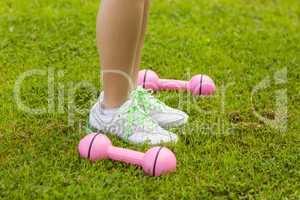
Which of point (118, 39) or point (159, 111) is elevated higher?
point (118, 39)

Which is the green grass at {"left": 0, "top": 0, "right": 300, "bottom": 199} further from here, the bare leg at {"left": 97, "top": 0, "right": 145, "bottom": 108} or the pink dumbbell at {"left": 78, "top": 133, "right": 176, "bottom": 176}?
the bare leg at {"left": 97, "top": 0, "right": 145, "bottom": 108}

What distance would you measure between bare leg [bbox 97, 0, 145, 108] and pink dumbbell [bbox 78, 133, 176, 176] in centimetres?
21

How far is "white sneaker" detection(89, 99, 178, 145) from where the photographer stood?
2254mm

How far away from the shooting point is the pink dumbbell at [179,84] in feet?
8.79

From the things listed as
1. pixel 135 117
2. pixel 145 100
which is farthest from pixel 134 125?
pixel 145 100

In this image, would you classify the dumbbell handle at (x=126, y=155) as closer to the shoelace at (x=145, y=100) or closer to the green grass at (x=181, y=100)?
the green grass at (x=181, y=100)

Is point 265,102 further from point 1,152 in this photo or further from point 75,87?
point 1,152

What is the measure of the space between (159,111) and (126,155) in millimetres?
343

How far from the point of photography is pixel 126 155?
2.10 metres

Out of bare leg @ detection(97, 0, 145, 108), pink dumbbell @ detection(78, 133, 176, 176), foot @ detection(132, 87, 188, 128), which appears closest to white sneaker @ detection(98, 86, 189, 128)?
foot @ detection(132, 87, 188, 128)

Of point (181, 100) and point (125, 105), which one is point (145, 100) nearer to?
point (125, 105)

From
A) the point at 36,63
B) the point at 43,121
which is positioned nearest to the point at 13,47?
the point at 36,63

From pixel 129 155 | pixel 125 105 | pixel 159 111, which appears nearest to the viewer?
pixel 129 155

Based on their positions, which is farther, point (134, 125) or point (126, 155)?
point (134, 125)
